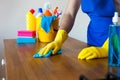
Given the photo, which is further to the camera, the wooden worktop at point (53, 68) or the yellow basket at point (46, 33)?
the yellow basket at point (46, 33)

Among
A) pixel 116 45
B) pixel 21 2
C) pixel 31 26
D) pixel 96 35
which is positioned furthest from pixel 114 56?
pixel 21 2

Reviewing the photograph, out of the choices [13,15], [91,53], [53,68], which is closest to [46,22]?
[91,53]

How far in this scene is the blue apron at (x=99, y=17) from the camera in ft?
4.60

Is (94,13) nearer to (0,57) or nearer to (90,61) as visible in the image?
(90,61)

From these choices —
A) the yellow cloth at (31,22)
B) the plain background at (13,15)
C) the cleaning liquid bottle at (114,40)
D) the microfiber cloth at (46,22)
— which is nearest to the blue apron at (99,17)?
the microfiber cloth at (46,22)

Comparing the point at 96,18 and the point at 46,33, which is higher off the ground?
the point at 96,18

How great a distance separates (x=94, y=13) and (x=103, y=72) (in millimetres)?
728

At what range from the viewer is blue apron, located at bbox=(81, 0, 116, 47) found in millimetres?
1402

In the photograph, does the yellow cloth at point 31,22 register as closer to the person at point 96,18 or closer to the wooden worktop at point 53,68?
the person at point 96,18

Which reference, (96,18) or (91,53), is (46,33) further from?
(91,53)

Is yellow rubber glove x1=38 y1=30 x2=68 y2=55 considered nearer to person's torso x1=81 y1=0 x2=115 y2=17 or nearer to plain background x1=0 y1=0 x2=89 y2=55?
person's torso x1=81 y1=0 x2=115 y2=17

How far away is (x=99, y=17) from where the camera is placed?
146 cm

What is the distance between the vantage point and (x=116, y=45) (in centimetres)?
84

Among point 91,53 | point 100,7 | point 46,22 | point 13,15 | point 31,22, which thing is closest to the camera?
point 91,53
